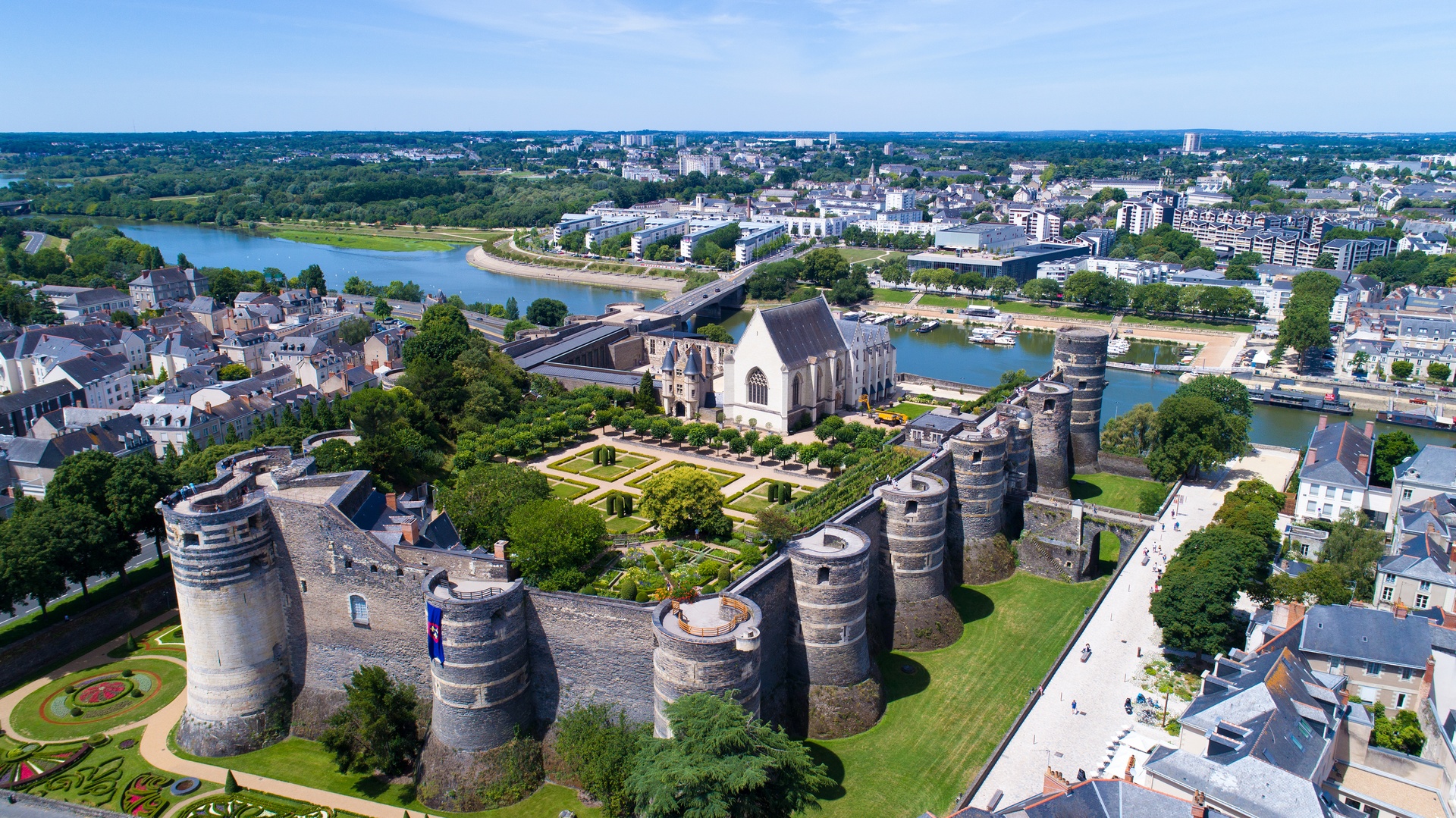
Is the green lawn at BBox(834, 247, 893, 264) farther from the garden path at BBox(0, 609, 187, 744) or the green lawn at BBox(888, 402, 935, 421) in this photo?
the garden path at BBox(0, 609, 187, 744)

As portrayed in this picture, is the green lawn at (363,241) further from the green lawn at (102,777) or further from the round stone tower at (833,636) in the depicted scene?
the round stone tower at (833,636)

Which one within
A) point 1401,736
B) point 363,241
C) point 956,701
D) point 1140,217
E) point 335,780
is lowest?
point 335,780

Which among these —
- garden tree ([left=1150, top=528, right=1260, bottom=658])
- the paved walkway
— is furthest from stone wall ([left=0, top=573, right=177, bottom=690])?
garden tree ([left=1150, top=528, right=1260, bottom=658])

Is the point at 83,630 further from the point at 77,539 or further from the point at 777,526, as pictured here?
the point at 777,526

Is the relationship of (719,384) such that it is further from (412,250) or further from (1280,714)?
(412,250)

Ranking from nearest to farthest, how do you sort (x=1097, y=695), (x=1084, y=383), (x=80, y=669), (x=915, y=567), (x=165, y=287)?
1. (x=1097, y=695)
2. (x=80, y=669)
3. (x=915, y=567)
4. (x=1084, y=383)
5. (x=165, y=287)

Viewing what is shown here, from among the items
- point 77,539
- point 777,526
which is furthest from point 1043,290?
point 77,539

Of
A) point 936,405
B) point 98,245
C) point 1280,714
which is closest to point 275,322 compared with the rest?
point 98,245

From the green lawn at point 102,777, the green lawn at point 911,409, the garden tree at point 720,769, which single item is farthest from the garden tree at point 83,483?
the green lawn at point 911,409
